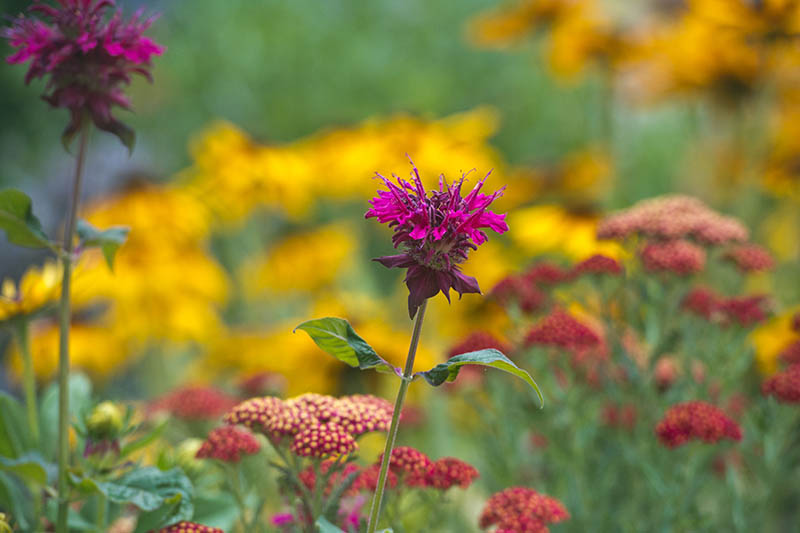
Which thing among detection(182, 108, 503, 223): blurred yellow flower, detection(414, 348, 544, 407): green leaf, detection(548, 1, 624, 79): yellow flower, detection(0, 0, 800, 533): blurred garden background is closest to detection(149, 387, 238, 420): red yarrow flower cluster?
detection(0, 0, 800, 533): blurred garden background

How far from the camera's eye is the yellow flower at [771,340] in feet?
3.84

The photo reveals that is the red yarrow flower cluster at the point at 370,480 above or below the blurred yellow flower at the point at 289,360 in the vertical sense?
below

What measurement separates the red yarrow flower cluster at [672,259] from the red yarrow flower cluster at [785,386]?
0.15m

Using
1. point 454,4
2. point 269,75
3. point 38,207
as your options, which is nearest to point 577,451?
point 38,207

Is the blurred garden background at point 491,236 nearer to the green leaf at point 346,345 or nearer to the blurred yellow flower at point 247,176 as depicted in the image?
Result: the blurred yellow flower at point 247,176

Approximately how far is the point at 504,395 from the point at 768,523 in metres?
0.38

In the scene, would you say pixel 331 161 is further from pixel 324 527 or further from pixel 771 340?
pixel 324 527

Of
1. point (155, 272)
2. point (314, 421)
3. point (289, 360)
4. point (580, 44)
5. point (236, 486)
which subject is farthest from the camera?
point (580, 44)

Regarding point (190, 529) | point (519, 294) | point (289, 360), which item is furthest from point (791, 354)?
point (289, 360)

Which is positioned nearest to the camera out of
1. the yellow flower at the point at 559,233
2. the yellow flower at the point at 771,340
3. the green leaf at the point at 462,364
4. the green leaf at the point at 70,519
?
the green leaf at the point at 462,364

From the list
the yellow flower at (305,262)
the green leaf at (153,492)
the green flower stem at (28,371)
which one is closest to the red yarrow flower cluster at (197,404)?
the green flower stem at (28,371)

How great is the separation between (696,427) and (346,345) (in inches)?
15.1

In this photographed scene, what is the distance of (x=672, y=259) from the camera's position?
952mm

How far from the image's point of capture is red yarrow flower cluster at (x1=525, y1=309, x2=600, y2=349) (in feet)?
2.89
